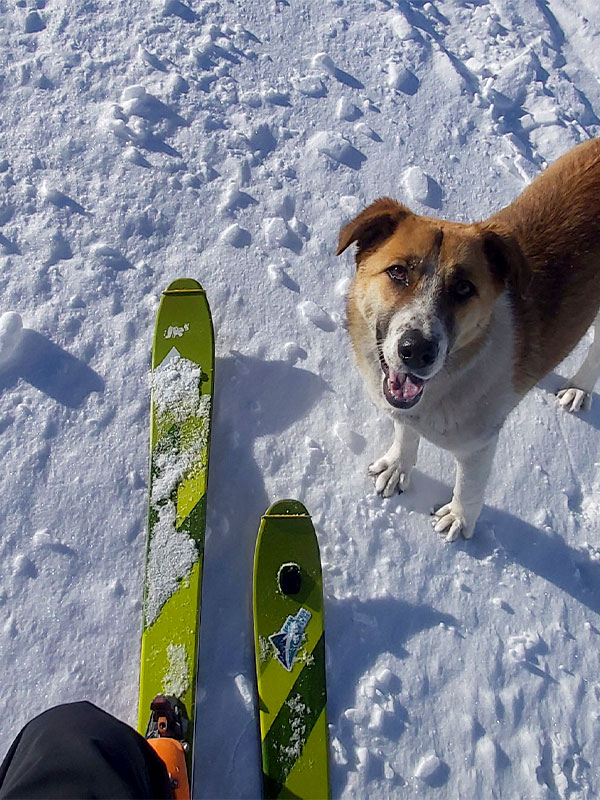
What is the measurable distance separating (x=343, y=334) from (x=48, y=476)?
1894mm

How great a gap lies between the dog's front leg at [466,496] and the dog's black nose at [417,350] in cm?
73

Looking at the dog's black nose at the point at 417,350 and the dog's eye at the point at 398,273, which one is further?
the dog's eye at the point at 398,273

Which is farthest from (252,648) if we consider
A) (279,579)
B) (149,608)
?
(149,608)

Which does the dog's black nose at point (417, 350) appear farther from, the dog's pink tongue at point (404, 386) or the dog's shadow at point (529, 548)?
the dog's shadow at point (529, 548)

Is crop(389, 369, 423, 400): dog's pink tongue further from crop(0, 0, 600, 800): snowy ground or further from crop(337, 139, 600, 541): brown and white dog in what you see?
crop(0, 0, 600, 800): snowy ground

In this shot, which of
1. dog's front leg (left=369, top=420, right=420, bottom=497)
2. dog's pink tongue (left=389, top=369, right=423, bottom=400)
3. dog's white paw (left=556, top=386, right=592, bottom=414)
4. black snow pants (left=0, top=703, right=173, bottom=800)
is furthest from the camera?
dog's white paw (left=556, top=386, right=592, bottom=414)

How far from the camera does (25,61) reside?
4.64 meters

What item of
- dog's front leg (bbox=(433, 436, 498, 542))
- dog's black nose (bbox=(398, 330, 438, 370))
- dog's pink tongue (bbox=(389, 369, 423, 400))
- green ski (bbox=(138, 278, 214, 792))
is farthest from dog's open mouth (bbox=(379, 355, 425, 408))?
green ski (bbox=(138, 278, 214, 792))

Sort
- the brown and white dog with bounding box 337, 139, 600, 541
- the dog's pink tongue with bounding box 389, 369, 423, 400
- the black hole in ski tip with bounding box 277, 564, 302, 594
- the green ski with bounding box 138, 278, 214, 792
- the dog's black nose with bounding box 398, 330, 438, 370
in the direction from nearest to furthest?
1. the dog's black nose with bounding box 398, 330, 438, 370
2. the brown and white dog with bounding box 337, 139, 600, 541
3. the dog's pink tongue with bounding box 389, 369, 423, 400
4. the green ski with bounding box 138, 278, 214, 792
5. the black hole in ski tip with bounding box 277, 564, 302, 594

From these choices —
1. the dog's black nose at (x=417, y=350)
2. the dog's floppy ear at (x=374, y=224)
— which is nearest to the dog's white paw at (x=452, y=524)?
the dog's black nose at (x=417, y=350)

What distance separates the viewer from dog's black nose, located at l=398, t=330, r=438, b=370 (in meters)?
2.22

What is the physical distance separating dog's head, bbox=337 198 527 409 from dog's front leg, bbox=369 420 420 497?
73 centimetres

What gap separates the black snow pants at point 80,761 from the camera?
6.62 ft

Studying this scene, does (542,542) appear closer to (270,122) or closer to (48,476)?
(48,476)
